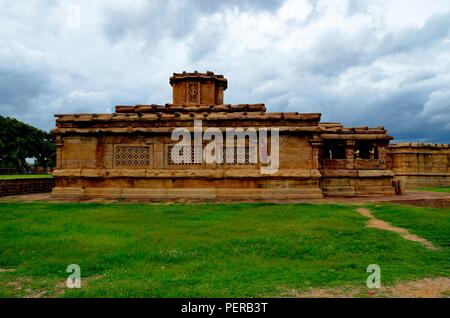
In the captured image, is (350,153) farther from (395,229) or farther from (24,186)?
(24,186)

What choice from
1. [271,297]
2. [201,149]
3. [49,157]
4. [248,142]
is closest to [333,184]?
[248,142]

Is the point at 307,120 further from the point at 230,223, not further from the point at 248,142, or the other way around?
the point at 230,223

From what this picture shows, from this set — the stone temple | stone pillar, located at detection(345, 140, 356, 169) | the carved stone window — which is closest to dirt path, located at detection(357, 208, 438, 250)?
the stone temple

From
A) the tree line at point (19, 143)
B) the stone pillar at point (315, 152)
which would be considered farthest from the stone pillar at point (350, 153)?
the tree line at point (19, 143)

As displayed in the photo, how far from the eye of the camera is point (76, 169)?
1595 cm

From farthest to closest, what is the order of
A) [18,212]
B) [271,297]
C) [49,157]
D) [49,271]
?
[49,157]
[18,212]
[49,271]
[271,297]

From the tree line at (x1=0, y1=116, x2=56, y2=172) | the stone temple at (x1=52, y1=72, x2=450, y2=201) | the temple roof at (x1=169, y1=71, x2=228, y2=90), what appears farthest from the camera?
the tree line at (x1=0, y1=116, x2=56, y2=172)

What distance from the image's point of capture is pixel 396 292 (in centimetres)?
439

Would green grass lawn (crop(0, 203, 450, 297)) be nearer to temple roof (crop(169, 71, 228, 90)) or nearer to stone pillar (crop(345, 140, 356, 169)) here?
stone pillar (crop(345, 140, 356, 169))

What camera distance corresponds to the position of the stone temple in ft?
50.2

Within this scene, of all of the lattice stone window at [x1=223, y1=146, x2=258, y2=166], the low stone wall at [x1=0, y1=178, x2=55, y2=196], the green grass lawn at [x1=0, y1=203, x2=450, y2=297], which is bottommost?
the green grass lawn at [x1=0, y1=203, x2=450, y2=297]

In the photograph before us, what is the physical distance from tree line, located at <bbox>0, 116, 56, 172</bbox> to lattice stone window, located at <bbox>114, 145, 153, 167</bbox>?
29.9 meters

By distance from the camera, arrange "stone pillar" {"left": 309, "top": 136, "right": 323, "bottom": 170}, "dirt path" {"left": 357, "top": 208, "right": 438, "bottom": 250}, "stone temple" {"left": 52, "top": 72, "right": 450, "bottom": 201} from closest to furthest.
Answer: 1. "dirt path" {"left": 357, "top": 208, "right": 438, "bottom": 250}
2. "stone temple" {"left": 52, "top": 72, "right": 450, "bottom": 201}
3. "stone pillar" {"left": 309, "top": 136, "right": 323, "bottom": 170}
